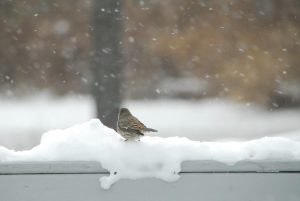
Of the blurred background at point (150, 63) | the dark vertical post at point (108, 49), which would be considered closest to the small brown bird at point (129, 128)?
the blurred background at point (150, 63)

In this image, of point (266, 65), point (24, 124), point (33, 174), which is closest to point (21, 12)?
point (24, 124)

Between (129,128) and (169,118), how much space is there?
792 centimetres

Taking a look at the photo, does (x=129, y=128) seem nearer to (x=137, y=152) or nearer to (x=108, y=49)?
(x=137, y=152)

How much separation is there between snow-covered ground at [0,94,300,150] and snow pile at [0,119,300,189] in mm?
5890

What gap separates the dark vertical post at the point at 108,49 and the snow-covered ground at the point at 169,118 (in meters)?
2.79

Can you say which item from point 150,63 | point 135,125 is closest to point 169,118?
point 150,63

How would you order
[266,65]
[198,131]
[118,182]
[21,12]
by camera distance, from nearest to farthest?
[118,182] < [21,12] < [266,65] < [198,131]

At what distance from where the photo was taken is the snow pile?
282 cm

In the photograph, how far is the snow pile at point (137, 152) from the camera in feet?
9.26

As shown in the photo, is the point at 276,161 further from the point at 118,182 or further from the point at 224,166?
the point at 118,182

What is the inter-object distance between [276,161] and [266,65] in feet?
19.2

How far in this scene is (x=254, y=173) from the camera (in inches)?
112

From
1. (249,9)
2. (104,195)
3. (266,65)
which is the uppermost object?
(249,9)

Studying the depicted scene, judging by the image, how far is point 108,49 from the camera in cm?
626
